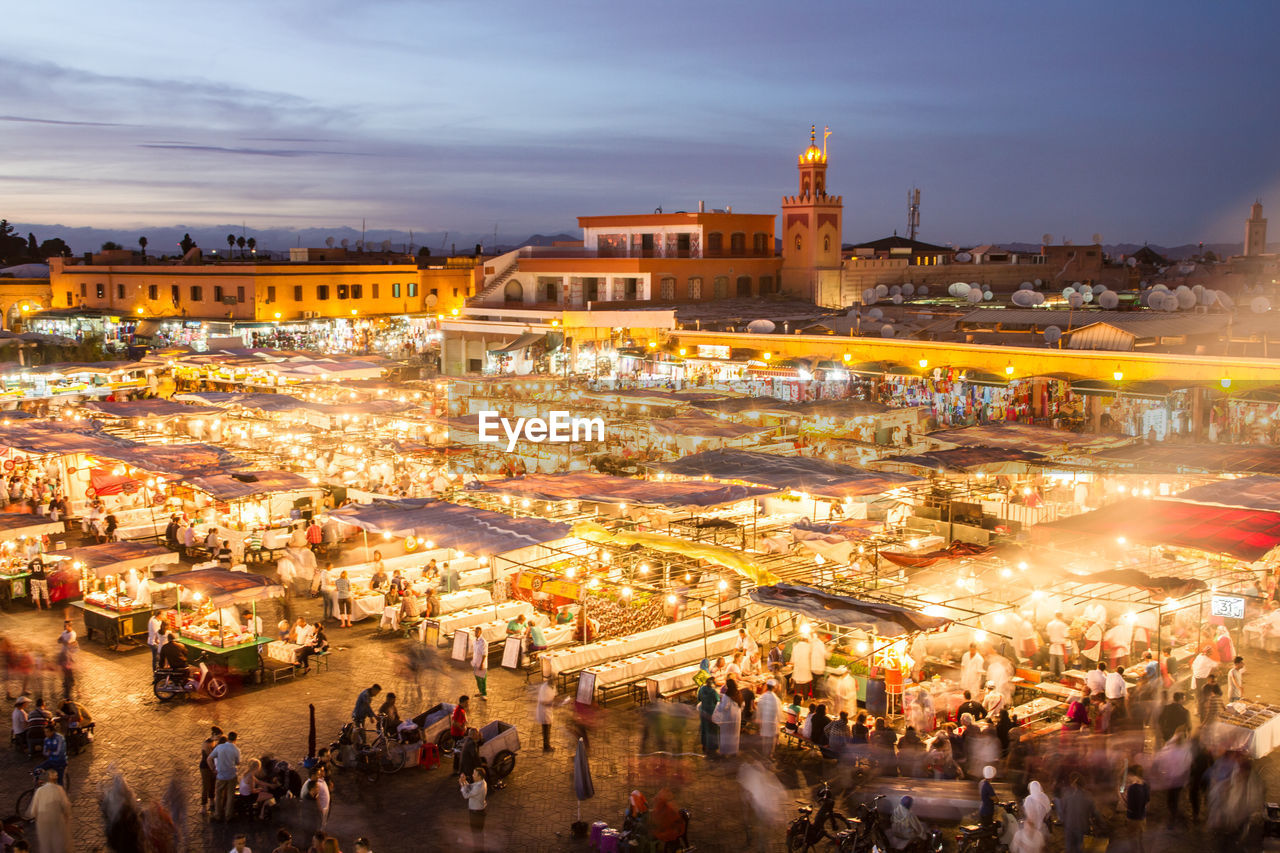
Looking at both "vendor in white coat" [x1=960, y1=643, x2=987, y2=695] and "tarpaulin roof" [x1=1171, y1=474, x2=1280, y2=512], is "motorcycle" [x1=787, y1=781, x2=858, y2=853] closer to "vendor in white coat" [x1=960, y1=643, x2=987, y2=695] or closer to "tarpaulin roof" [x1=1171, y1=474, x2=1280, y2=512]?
"vendor in white coat" [x1=960, y1=643, x2=987, y2=695]

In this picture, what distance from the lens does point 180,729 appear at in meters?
13.7

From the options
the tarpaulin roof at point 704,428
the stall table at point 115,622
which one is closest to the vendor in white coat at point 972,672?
the tarpaulin roof at point 704,428

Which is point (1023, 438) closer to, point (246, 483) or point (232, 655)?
point (232, 655)

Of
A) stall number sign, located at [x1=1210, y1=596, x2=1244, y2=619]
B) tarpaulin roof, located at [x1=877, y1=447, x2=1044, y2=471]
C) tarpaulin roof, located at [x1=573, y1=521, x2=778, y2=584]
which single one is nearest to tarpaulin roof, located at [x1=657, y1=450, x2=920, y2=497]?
tarpaulin roof, located at [x1=877, y1=447, x2=1044, y2=471]

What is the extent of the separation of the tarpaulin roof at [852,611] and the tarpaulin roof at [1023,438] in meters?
8.28

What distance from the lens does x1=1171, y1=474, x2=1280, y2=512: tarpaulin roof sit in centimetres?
1602

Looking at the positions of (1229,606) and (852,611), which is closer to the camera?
(852,611)

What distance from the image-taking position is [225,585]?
1573 cm

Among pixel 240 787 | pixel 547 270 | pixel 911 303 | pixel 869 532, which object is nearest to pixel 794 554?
pixel 869 532

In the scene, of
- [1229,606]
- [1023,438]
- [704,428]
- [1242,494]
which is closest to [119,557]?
[704,428]

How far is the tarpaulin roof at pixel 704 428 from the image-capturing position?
2262cm

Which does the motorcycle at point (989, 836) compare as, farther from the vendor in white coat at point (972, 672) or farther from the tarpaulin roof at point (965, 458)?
the tarpaulin roof at point (965, 458)

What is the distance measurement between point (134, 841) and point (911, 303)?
122ft

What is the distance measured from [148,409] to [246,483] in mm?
9372
